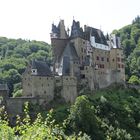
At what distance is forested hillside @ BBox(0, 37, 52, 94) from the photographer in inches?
4638

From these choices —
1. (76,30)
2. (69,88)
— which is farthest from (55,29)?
(69,88)

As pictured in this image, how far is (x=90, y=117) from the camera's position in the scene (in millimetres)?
65250

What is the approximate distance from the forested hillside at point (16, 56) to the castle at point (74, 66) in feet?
93.5

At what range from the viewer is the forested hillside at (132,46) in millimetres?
128625

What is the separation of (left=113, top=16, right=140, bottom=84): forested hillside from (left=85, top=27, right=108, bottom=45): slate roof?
32891 mm

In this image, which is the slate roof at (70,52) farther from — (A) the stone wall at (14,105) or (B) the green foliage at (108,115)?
(A) the stone wall at (14,105)

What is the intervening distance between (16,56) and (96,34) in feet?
251

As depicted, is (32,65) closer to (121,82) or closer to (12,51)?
(121,82)

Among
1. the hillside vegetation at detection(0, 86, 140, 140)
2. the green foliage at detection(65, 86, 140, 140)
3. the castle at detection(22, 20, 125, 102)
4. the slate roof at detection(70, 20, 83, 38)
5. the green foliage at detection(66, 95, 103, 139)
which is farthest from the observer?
the slate roof at detection(70, 20, 83, 38)

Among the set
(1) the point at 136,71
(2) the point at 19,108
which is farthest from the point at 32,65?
(1) the point at 136,71

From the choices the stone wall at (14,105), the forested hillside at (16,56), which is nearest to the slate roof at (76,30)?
the stone wall at (14,105)

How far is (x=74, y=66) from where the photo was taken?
7644 centimetres

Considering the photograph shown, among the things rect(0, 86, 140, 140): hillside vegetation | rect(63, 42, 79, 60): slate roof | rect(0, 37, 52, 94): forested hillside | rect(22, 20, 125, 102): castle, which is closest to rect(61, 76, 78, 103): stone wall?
rect(22, 20, 125, 102): castle

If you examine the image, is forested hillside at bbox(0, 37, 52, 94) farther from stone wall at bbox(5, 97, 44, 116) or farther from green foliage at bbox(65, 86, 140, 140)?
stone wall at bbox(5, 97, 44, 116)
